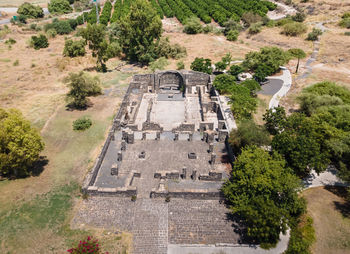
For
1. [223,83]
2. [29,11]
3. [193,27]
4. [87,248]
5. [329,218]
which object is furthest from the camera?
[29,11]

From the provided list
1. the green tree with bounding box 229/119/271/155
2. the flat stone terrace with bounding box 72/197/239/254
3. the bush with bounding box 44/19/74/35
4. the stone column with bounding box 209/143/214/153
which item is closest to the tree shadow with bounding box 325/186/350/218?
the green tree with bounding box 229/119/271/155

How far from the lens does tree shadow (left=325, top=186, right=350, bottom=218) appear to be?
24.0m

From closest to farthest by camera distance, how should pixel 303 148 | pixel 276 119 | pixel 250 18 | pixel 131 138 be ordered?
pixel 303 148 < pixel 131 138 < pixel 276 119 < pixel 250 18

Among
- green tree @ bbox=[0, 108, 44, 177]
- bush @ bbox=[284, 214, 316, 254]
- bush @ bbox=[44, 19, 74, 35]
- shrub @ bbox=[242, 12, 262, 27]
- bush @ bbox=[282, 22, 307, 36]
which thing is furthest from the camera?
shrub @ bbox=[242, 12, 262, 27]

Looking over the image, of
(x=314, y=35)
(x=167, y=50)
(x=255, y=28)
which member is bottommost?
(x=167, y=50)

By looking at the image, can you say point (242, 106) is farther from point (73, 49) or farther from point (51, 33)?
point (51, 33)

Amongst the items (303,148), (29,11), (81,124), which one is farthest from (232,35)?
(29,11)

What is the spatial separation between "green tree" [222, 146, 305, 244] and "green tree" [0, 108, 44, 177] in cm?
1974

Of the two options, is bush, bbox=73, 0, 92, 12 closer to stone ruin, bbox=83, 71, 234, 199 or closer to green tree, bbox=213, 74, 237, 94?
stone ruin, bbox=83, 71, 234, 199

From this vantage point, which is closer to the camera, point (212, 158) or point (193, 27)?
point (212, 158)

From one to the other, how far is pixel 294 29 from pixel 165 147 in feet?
210

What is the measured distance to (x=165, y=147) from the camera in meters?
31.8

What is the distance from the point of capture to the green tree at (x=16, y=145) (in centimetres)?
2483

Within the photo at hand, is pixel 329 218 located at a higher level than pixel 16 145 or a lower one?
lower
